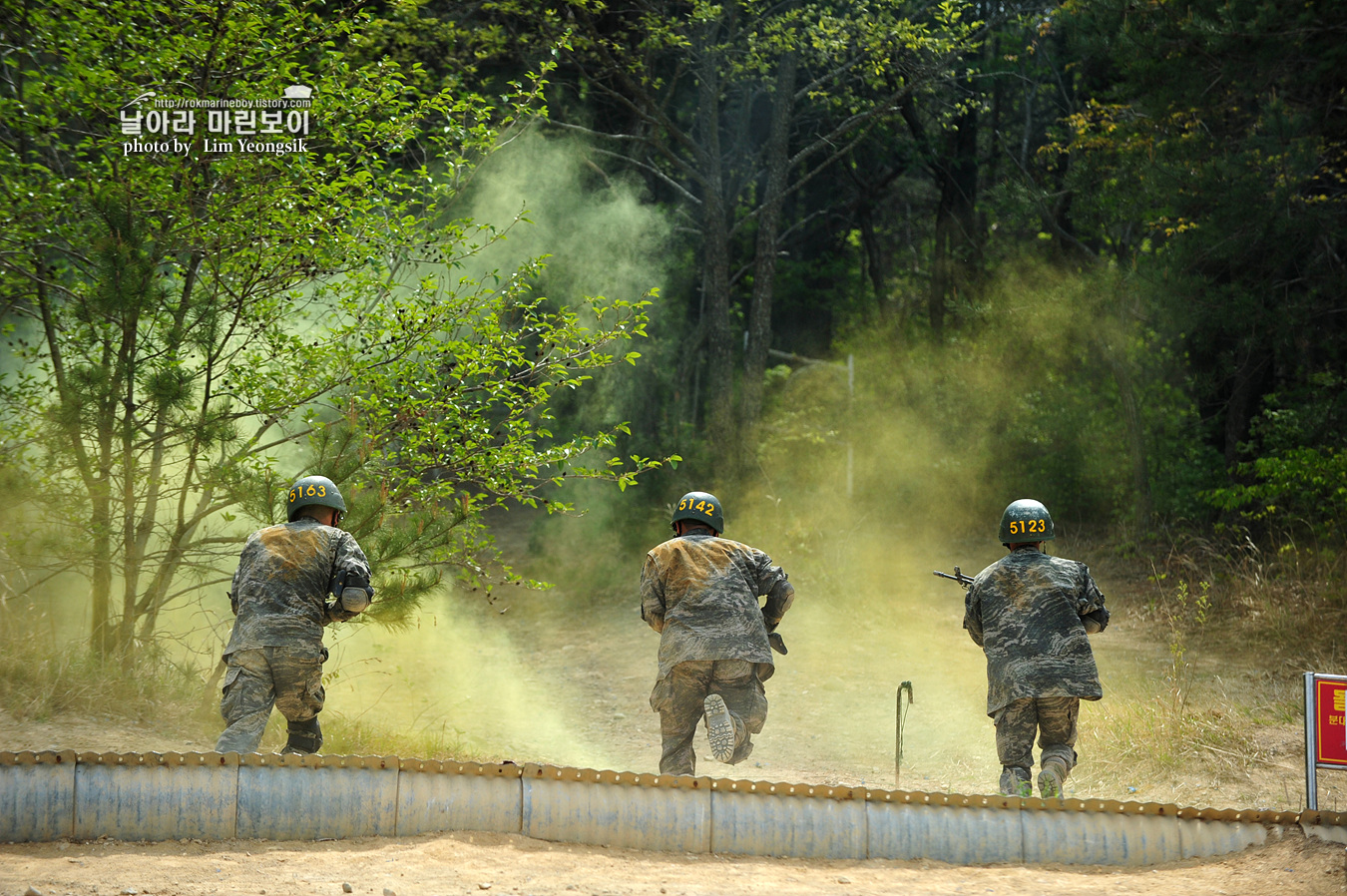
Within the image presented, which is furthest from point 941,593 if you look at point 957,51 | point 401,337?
point 401,337

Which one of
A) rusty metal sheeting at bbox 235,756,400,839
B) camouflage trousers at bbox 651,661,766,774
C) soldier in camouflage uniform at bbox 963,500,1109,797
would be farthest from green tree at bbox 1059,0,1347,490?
rusty metal sheeting at bbox 235,756,400,839

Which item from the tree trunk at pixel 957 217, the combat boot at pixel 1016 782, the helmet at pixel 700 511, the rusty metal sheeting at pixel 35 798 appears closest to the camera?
the rusty metal sheeting at pixel 35 798

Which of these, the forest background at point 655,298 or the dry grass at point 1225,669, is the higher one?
the forest background at point 655,298

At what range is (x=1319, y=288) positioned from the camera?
1334 cm

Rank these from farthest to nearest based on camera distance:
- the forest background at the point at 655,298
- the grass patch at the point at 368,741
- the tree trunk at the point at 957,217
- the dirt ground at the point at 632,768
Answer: the tree trunk at the point at 957,217 → the grass patch at the point at 368,741 → the forest background at the point at 655,298 → the dirt ground at the point at 632,768

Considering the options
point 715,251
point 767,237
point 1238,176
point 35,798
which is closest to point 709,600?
point 35,798

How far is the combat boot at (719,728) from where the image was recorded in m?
5.64

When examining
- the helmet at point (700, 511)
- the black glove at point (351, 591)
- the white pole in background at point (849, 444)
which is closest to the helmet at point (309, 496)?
the black glove at point (351, 591)

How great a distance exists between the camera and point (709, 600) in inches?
232

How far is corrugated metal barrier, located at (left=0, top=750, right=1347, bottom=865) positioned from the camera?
471cm

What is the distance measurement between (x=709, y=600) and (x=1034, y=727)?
5.97 feet

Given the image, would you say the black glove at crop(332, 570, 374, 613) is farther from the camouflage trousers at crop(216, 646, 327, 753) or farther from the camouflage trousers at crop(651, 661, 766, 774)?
the camouflage trousers at crop(651, 661, 766, 774)

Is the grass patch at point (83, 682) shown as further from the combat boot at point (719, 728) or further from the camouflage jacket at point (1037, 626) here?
the camouflage jacket at point (1037, 626)

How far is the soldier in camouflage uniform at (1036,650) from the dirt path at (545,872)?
97 centimetres
